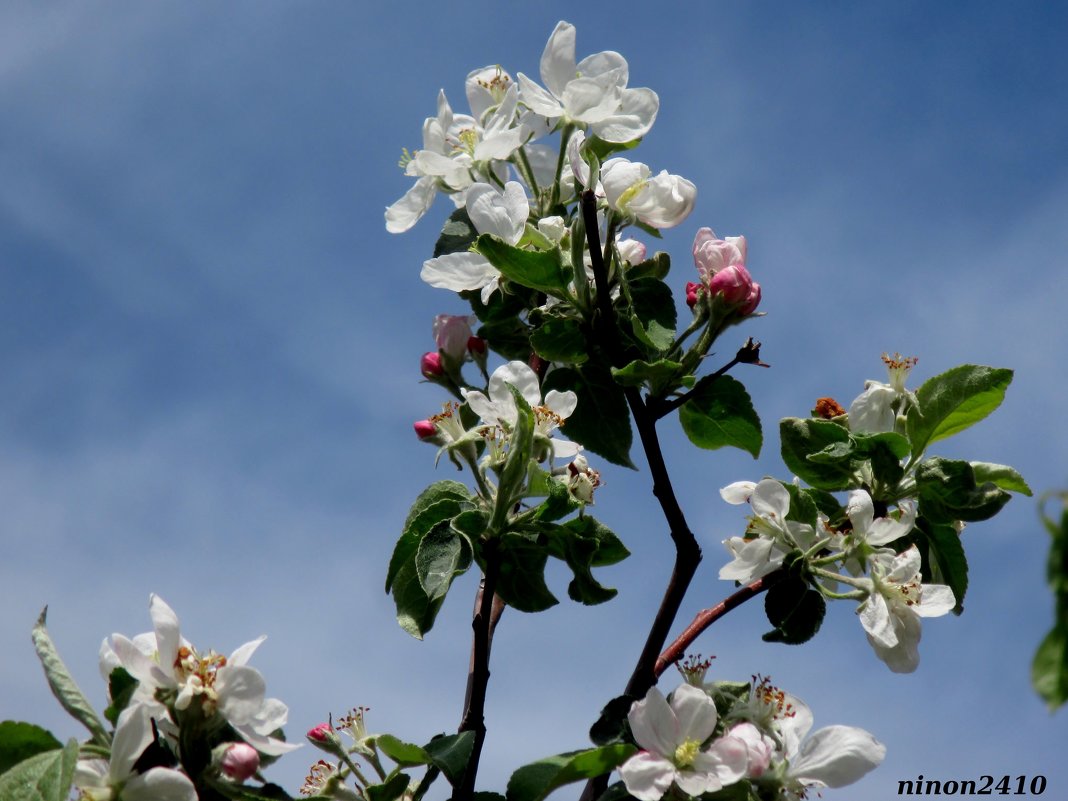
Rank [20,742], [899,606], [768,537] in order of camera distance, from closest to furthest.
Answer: [20,742] → [899,606] → [768,537]

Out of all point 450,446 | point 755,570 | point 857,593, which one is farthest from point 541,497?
point 857,593

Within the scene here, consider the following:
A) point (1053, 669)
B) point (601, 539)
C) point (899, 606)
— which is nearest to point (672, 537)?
point (601, 539)

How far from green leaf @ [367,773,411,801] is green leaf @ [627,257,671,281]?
3.21 ft

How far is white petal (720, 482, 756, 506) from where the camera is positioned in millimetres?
2090

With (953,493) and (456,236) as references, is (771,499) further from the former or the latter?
(456,236)

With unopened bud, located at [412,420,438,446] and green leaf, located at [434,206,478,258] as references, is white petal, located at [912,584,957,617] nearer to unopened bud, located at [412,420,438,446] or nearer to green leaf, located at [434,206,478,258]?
unopened bud, located at [412,420,438,446]

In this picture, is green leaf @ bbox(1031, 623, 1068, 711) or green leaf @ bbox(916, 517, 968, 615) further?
green leaf @ bbox(916, 517, 968, 615)

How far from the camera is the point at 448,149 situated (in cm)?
227

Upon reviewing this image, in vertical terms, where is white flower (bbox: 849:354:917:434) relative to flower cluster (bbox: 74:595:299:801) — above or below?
above

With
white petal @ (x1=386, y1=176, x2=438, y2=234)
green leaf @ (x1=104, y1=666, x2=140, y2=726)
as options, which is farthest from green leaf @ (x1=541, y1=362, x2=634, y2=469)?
green leaf @ (x1=104, y1=666, x2=140, y2=726)

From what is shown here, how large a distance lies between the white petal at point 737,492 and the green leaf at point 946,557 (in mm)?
319

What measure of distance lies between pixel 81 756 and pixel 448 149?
1347mm

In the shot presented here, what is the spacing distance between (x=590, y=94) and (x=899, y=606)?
3.53 feet

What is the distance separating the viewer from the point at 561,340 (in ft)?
6.42
